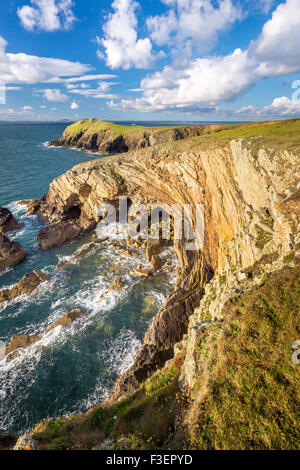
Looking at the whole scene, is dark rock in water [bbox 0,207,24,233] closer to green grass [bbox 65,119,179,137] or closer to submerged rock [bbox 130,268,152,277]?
submerged rock [bbox 130,268,152,277]

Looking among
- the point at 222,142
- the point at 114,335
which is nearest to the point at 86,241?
the point at 114,335

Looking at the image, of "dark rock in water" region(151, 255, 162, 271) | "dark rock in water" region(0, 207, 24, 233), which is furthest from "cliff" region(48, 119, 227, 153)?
"dark rock in water" region(151, 255, 162, 271)

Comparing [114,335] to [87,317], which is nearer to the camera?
[114,335]

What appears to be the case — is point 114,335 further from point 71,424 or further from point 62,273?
point 62,273

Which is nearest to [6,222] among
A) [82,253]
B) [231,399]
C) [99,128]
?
[82,253]

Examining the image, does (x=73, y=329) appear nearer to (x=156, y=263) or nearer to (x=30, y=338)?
(x=30, y=338)

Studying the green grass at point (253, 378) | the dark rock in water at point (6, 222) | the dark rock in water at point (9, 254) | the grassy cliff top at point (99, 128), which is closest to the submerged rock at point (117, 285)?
the dark rock in water at point (9, 254)
